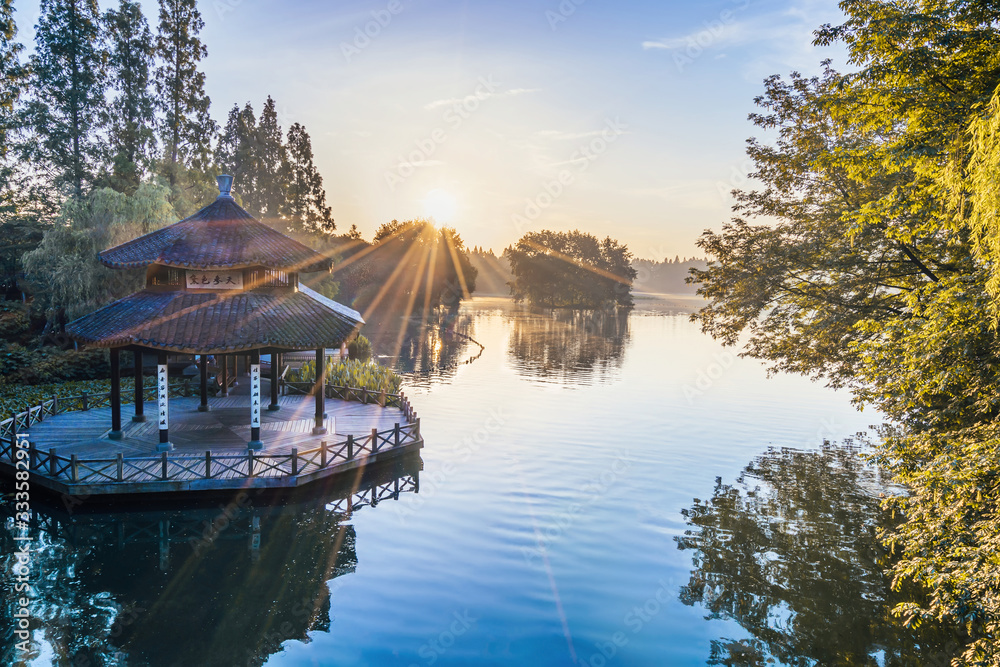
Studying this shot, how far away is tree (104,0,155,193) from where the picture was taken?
136 feet

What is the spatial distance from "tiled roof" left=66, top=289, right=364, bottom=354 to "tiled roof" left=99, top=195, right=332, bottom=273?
3.95 ft

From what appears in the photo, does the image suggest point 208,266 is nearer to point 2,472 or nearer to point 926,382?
point 2,472

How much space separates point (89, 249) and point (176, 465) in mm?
22167

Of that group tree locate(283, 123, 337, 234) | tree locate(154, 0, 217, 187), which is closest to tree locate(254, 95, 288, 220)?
tree locate(283, 123, 337, 234)

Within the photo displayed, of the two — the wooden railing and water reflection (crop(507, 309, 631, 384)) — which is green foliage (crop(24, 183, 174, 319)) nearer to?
the wooden railing

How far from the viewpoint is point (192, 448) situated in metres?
19.1

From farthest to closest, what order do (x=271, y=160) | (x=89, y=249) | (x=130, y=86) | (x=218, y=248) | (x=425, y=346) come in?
(x=271, y=160) < (x=425, y=346) < (x=130, y=86) < (x=89, y=249) < (x=218, y=248)

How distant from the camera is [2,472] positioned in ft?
58.6

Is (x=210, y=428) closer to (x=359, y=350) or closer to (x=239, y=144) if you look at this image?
(x=359, y=350)

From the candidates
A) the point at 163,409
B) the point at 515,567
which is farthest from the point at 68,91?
the point at 515,567

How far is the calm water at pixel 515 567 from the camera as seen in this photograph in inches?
447

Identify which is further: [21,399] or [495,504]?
[21,399]

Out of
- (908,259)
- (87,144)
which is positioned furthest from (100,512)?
(87,144)

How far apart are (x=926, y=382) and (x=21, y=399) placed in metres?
32.0
